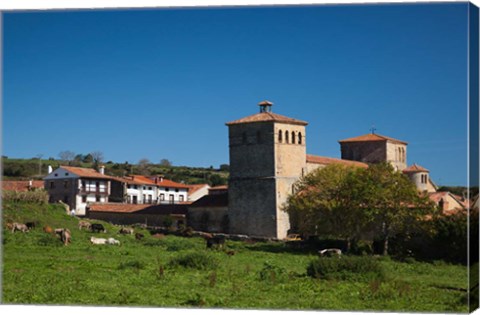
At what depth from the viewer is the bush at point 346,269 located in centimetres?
1692

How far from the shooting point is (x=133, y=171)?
27.9 metres

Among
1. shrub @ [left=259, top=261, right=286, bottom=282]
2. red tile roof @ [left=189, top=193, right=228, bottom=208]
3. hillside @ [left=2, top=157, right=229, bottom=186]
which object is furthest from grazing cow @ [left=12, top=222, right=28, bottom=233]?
red tile roof @ [left=189, top=193, right=228, bottom=208]

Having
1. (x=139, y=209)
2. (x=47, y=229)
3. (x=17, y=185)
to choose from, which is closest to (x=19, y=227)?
(x=47, y=229)

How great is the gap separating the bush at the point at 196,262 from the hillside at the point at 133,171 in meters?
4.92

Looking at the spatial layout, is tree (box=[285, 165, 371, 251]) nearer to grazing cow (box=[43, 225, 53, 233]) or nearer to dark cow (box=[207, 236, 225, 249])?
dark cow (box=[207, 236, 225, 249])

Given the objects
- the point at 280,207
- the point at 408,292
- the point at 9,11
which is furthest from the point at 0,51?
the point at 280,207

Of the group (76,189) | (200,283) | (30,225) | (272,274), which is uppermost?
(76,189)

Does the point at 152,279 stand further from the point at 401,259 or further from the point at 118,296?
the point at 401,259

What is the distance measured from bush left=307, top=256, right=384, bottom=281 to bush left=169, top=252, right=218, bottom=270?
2851 mm

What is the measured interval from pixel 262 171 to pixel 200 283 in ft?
60.4

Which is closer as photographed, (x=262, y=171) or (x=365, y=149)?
(x=262, y=171)

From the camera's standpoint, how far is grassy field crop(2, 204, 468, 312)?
14.1 metres

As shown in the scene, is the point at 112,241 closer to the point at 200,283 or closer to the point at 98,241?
the point at 98,241

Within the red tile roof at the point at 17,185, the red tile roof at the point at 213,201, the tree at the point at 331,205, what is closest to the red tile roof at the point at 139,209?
the red tile roof at the point at 213,201
